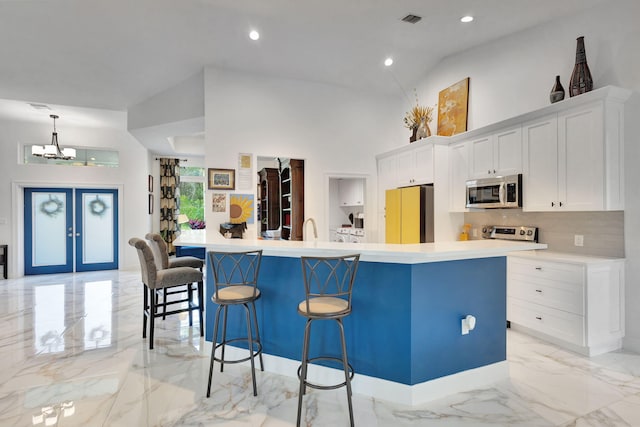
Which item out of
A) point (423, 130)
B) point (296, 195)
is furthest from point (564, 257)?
point (296, 195)

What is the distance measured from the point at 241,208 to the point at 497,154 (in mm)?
3394

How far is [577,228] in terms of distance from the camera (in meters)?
3.43

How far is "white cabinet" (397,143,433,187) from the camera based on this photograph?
14.9 ft

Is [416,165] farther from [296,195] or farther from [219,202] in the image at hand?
[219,202]

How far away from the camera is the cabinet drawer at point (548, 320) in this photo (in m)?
2.99

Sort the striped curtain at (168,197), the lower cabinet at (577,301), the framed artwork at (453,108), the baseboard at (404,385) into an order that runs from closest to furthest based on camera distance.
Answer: the baseboard at (404,385) → the lower cabinet at (577,301) → the framed artwork at (453,108) → the striped curtain at (168,197)

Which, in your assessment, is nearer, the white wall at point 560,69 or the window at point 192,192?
the white wall at point 560,69

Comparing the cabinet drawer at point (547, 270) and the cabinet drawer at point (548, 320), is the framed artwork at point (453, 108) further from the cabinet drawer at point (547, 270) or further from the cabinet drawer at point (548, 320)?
the cabinet drawer at point (548, 320)

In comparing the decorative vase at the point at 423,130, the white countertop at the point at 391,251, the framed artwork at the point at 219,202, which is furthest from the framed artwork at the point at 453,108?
the framed artwork at the point at 219,202

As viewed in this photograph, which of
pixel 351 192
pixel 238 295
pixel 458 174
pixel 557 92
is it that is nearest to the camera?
pixel 238 295

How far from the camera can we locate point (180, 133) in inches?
237

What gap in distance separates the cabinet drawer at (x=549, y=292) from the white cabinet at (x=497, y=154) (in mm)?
1200

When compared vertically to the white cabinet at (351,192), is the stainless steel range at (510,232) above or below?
below

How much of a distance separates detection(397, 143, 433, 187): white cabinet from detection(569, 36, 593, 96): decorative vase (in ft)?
5.40
